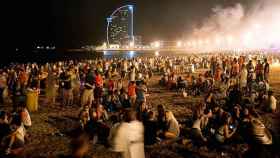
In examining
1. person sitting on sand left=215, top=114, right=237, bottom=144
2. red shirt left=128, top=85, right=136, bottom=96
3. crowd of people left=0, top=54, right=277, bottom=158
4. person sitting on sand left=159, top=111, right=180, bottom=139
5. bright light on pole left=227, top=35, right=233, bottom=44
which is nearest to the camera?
crowd of people left=0, top=54, right=277, bottom=158

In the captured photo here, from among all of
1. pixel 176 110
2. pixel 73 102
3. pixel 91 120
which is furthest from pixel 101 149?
pixel 73 102

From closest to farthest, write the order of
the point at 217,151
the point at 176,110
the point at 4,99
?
the point at 217,151 < the point at 176,110 < the point at 4,99

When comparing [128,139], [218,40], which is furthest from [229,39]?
[128,139]

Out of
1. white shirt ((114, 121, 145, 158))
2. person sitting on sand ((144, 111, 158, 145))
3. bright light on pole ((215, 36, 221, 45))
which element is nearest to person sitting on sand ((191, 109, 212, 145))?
person sitting on sand ((144, 111, 158, 145))

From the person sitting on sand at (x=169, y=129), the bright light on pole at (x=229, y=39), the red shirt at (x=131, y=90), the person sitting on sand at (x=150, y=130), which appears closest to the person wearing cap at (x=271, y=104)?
the person sitting on sand at (x=169, y=129)

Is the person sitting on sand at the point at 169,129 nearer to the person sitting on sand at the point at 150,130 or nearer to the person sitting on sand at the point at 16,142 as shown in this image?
the person sitting on sand at the point at 150,130

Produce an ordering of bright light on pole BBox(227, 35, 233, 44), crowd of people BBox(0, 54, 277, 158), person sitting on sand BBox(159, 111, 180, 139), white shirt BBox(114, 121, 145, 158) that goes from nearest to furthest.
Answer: white shirt BBox(114, 121, 145, 158)
crowd of people BBox(0, 54, 277, 158)
person sitting on sand BBox(159, 111, 180, 139)
bright light on pole BBox(227, 35, 233, 44)

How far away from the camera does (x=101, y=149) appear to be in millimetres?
8477

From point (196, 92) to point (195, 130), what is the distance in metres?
7.70

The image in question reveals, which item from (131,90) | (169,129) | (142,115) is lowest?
(169,129)

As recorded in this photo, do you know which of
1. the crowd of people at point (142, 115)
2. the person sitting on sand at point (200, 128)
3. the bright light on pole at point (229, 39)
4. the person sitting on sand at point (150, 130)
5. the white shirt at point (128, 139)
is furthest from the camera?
the bright light on pole at point (229, 39)

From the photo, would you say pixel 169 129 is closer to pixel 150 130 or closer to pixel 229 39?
pixel 150 130

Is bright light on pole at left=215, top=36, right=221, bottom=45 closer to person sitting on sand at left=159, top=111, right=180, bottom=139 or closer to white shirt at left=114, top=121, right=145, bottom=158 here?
person sitting on sand at left=159, top=111, right=180, bottom=139

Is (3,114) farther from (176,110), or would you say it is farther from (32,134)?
(176,110)
